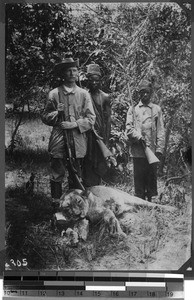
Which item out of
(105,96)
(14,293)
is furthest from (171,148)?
(14,293)

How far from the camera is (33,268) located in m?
2.19

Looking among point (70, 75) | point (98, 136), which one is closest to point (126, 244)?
point (98, 136)

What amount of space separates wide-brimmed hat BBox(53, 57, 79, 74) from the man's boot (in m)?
0.49

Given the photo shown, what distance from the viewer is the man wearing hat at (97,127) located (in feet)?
7.19

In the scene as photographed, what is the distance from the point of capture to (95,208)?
2.19 meters

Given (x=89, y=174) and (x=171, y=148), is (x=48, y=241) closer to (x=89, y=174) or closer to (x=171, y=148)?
(x=89, y=174)

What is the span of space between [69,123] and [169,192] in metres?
0.53

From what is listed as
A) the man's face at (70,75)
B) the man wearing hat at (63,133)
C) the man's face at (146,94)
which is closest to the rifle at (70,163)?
the man wearing hat at (63,133)

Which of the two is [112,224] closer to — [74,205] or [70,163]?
[74,205]

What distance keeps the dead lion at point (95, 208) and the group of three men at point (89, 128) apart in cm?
4

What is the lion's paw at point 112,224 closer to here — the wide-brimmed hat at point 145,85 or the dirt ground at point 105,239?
the dirt ground at point 105,239

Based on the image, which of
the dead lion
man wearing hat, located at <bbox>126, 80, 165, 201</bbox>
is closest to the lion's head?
the dead lion

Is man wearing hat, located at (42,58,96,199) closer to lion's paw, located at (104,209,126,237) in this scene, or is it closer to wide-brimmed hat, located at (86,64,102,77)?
wide-brimmed hat, located at (86,64,102,77)

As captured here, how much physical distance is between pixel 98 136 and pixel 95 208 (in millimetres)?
316
